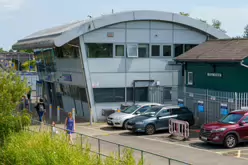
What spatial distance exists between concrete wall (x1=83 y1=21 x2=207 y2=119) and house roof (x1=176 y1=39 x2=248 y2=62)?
5.94ft

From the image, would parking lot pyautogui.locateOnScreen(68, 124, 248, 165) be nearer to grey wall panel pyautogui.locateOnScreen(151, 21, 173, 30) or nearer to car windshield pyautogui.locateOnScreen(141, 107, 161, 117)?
car windshield pyautogui.locateOnScreen(141, 107, 161, 117)

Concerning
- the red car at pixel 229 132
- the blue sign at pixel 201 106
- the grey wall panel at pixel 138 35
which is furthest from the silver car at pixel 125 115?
the red car at pixel 229 132

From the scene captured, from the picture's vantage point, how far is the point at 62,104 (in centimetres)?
3781

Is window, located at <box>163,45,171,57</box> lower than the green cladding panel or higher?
higher

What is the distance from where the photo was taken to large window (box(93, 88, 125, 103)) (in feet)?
97.7

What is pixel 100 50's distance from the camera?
29703mm

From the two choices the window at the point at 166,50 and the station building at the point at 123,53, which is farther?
the window at the point at 166,50

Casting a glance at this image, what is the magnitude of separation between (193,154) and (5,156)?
7366 millimetres

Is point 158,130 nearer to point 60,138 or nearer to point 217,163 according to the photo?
point 217,163

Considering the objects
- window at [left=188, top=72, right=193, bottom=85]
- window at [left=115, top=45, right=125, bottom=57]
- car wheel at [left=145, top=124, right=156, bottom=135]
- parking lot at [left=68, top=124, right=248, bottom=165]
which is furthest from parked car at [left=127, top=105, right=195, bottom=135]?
window at [left=115, top=45, right=125, bottom=57]

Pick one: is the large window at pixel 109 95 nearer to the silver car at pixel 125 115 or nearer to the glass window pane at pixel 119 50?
the glass window pane at pixel 119 50

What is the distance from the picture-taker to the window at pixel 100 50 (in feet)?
96.7

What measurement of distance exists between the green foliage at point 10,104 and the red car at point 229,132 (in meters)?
7.97

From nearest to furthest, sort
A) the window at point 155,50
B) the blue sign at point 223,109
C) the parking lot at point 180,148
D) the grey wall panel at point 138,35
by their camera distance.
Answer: the parking lot at point 180,148 < the blue sign at point 223,109 < the grey wall panel at point 138,35 < the window at point 155,50
